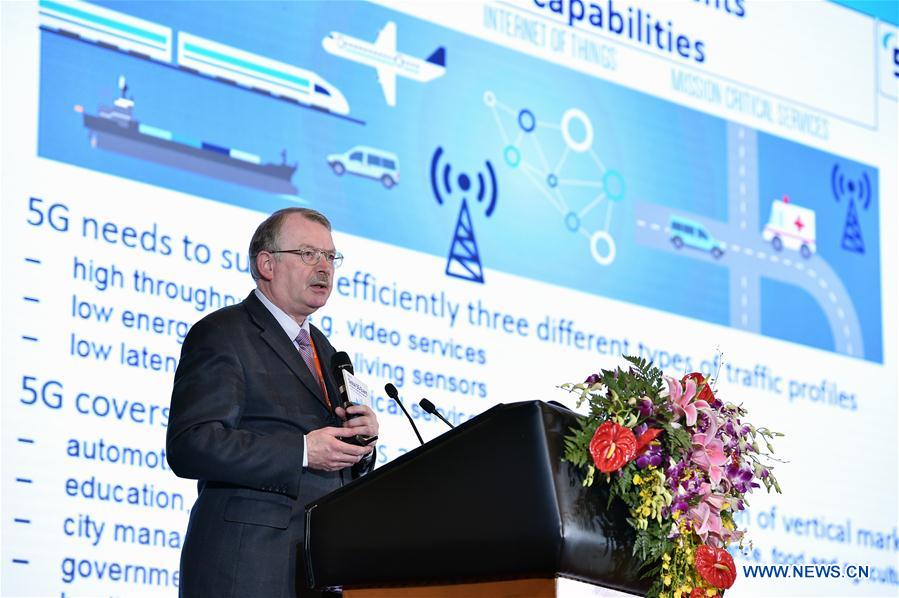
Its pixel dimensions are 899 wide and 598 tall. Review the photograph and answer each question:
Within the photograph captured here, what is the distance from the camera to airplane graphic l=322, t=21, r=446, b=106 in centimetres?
512

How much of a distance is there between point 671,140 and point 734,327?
0.91 meters

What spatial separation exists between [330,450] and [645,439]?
0.77 m

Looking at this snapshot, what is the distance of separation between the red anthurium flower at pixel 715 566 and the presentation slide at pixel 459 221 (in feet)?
7.20

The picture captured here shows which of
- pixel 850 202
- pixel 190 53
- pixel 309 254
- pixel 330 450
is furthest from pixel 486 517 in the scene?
pixel 850 202

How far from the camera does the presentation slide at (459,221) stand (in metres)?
4.23

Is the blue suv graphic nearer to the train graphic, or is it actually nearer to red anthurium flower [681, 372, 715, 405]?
the train graphic

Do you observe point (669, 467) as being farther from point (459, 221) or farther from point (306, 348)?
point (459, 221)

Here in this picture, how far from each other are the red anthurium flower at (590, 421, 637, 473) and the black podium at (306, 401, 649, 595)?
6 centimetres

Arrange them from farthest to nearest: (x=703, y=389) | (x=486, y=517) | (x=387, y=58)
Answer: (x=387, y=58) < (x=703, y=389) < (x=486, y=517)

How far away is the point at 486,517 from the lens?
8.20 ft

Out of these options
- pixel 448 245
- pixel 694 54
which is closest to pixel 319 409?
pixel 448 245

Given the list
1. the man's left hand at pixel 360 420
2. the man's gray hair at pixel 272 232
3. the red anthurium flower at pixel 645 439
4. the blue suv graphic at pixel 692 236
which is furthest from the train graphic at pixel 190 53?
the red anthurium flower at pixel 645 439

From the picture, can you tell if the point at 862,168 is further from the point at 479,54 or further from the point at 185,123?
the point at 185,123

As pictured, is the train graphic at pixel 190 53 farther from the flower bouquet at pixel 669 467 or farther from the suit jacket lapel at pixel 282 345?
the flower bouquet at pixel 669 467
